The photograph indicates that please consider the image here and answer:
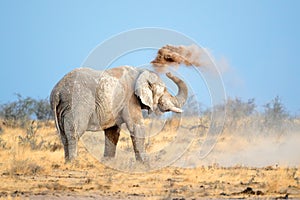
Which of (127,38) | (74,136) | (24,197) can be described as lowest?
(24,197)

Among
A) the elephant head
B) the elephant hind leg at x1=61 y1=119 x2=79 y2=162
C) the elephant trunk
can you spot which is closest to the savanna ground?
the elephant hind leg at x1=61 y1=119 x2=79 y2=162

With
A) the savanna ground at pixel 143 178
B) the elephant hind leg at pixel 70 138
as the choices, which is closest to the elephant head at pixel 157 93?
the savanna ground at pixel 143 178

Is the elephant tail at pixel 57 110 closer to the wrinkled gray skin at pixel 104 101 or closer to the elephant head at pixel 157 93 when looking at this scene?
the wrinkled gray skin at pixel 104 101

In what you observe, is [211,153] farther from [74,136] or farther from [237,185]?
[237,185]

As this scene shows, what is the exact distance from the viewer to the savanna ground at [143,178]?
11.5 m

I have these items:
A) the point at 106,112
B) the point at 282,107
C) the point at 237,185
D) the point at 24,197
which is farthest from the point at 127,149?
the point at 282,107

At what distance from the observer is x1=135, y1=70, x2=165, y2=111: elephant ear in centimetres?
1670

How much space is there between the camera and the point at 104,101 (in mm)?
16438

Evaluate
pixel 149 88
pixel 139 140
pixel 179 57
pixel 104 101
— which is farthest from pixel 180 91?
pixel 104 101

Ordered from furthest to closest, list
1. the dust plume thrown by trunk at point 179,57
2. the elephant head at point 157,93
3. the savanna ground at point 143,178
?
the dust plume thrown by trunk at point 179,57
the elephant head at point 157,93
the savanna ground at point 143,178

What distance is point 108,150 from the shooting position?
57.7 feet

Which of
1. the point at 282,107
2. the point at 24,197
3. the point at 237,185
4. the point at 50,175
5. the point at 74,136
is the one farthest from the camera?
the point at 282,107

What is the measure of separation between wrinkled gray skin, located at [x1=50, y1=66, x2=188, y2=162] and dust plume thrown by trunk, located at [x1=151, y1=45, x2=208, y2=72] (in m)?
0.62

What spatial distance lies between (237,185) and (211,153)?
8285 mm
